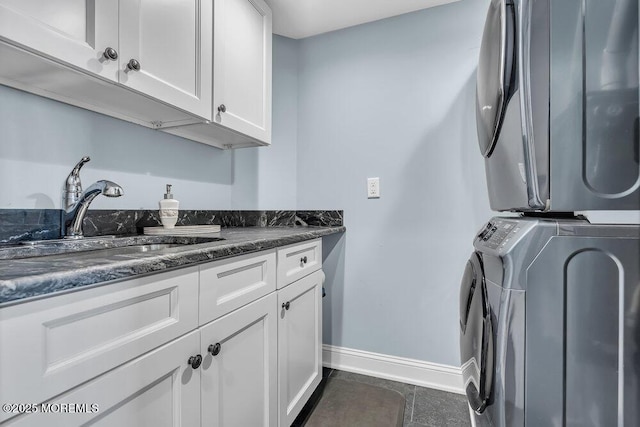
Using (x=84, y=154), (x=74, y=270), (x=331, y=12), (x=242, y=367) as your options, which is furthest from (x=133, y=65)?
(x=331, y=12)

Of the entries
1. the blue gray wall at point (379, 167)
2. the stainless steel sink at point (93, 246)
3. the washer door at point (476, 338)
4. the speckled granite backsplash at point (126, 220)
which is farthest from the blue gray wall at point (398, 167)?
the stainless steel sink at point (93, 246)

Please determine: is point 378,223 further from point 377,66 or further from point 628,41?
point 628,41

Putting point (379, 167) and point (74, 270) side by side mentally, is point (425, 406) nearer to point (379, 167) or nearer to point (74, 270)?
point (379, 167)

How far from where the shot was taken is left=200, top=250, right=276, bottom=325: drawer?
0.80m

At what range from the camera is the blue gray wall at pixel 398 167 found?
1686 mm

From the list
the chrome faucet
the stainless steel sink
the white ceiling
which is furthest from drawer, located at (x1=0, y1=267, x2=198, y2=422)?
the white ceiling

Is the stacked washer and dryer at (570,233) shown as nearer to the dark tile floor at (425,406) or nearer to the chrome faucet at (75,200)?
the dark tile floor at (425,406)

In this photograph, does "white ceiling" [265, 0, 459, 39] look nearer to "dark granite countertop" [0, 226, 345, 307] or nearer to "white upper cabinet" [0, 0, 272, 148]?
"white upper cabinet" [0, 0, 272, 148]

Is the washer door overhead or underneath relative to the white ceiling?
underneath

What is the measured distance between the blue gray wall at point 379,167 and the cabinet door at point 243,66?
333 mm

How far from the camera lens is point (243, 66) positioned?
145 centimetres

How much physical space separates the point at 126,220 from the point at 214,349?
729 millimetres

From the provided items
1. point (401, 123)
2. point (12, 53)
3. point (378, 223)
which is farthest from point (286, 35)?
point (12, 53)

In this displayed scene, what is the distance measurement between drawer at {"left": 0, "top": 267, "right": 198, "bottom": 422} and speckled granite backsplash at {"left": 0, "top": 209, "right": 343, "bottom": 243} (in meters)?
0.60
